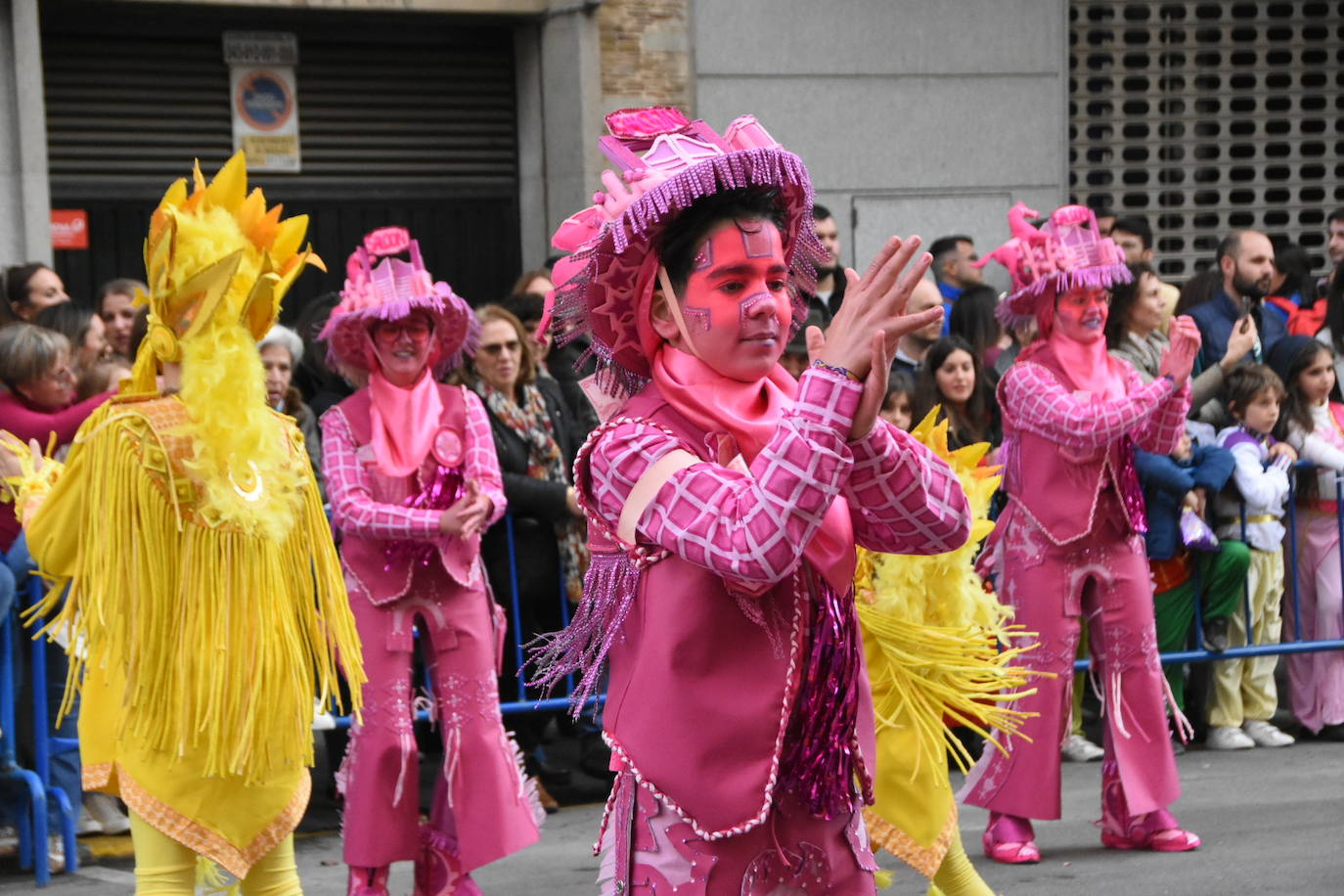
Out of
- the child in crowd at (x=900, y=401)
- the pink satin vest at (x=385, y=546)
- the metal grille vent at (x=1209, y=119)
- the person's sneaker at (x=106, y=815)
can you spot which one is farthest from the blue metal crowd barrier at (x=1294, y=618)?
the metal grille vent at (x=1209, y=119)

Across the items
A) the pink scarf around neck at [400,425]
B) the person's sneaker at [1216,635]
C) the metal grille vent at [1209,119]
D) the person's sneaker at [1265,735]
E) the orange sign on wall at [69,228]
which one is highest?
the metal grille vent at [1209,119]

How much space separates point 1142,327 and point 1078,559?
1.41 metres

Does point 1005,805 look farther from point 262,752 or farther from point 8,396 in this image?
point 8,396

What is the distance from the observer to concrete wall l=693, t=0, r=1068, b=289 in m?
11.7

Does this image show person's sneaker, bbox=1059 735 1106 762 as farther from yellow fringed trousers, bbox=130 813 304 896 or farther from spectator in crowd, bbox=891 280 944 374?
yellow fringed trousers, bbox=130 813 304 896

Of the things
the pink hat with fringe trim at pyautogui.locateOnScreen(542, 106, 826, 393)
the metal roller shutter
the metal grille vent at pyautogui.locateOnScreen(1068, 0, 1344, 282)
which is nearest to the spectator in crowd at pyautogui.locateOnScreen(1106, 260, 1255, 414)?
the pink hat with fringe trim at pyautogui.locateOnScreen(542, 106, 826, 393)

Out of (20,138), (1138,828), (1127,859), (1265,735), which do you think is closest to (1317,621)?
(1265,735)

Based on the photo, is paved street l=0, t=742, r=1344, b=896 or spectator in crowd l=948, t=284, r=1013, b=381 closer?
paved street l=0, t=742, r=1344, b=896

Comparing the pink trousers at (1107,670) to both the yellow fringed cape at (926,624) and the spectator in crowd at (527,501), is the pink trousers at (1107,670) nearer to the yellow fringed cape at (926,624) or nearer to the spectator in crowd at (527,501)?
A: the yellow fringed cape at (926,624)

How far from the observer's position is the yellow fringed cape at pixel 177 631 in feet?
15.7

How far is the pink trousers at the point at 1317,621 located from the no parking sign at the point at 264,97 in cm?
608

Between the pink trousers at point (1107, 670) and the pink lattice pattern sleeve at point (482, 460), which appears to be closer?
the pink lattice pattern sleeve at point (482, 460)

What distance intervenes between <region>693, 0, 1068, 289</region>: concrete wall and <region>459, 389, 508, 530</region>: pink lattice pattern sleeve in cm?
539

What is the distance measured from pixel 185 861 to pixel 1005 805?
301cm
